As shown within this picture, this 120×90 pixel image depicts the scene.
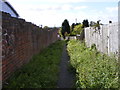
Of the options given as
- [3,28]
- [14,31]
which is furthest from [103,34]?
[3,28]

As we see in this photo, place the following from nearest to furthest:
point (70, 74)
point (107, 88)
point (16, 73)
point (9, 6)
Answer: point (107, 88) < point (16, 73) < point (70, 74) < point (9, 6)

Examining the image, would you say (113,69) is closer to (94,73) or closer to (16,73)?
(94,73)

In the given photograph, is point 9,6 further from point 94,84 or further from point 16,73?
point 94,84

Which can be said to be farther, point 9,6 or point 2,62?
point 9,6

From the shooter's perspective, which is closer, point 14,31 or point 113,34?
point 14,31

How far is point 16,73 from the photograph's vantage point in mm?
7094

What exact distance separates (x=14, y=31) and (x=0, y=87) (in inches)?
89.5

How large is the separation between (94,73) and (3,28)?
7.77ft

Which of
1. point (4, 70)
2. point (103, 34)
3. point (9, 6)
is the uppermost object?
point (9, 6)

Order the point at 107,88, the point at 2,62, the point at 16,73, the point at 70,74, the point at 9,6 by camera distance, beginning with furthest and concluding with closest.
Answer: the point at 9,6, the point at 70,74, the point at 16,73, the point at 2,62, the point at 107,88

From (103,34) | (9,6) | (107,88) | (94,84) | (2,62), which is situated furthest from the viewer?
(103,34)

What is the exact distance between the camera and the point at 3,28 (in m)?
6.02

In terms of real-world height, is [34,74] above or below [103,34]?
below

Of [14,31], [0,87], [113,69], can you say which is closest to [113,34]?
[113,69]
